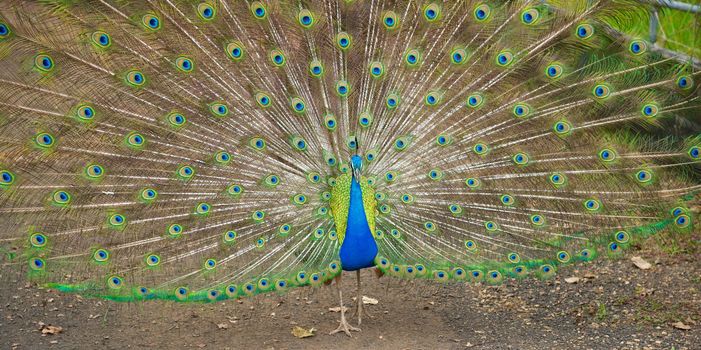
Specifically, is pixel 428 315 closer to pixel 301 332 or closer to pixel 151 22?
pixel 301 332

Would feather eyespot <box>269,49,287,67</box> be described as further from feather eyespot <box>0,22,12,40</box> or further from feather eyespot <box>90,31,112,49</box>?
feather eyespot <box>0,22,12,40</box>

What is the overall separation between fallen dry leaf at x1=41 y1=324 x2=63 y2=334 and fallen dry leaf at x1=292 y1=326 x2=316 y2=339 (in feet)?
5.29

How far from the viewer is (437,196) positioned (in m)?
4.71

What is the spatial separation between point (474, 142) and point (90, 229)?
7.78 ft

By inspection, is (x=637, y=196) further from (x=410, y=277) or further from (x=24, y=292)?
(x=24, y=292)

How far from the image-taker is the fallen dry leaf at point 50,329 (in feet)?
16.9

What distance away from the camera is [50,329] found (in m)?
5.18

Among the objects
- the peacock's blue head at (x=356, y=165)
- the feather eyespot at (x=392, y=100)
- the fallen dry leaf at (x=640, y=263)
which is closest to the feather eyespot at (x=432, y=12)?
the feather eyespot at (x=392, y=100)

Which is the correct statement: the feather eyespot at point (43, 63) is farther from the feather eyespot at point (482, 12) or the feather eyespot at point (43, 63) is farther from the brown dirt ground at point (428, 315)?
the feather eyespot at point (482, 12)

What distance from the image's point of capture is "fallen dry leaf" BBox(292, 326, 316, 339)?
505 cm

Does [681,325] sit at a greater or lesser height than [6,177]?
lesser

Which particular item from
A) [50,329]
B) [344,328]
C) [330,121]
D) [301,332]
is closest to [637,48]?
[330,121]

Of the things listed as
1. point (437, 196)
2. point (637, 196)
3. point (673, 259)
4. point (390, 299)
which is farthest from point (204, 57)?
point (673, 259)

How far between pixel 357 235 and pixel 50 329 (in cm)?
230
